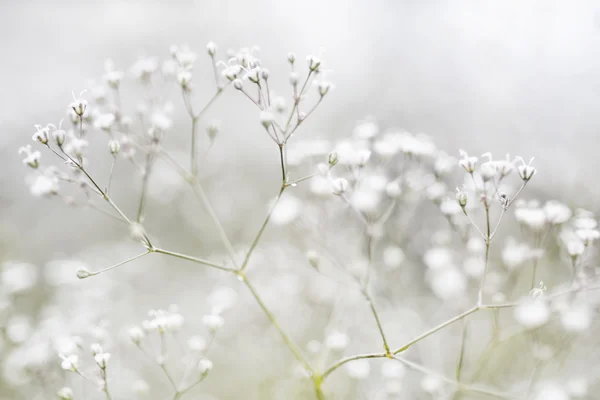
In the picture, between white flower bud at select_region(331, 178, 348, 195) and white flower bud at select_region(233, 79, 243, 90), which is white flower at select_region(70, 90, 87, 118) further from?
white flower bud at select_region(331, 178, 348, 195)

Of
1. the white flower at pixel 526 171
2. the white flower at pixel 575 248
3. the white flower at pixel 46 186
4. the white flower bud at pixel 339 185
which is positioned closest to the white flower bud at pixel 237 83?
the white flower bud at pixel 339 185

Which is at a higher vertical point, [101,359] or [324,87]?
[324,87]

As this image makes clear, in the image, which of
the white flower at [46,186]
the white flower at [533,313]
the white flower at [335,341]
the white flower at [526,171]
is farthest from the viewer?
the white flower at [335,341]

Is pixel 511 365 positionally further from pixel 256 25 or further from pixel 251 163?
pixel 256 25

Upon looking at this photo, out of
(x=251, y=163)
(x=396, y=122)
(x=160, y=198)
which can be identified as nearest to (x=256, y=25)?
(x=251, y=163)

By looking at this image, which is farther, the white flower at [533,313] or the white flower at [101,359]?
the white flower at [101,359]

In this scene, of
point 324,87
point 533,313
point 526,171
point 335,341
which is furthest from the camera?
point 335,341

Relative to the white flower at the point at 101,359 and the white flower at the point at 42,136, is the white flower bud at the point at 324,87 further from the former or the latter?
the white flower at the point at 101,359

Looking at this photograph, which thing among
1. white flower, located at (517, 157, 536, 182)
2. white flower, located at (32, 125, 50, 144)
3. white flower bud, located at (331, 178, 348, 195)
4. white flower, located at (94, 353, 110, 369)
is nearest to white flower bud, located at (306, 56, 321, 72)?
white flower bud, located at (331, 178, 348, 195)

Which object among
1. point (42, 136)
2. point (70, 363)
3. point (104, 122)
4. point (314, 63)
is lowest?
point (70, 363)

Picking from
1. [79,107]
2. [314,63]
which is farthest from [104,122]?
[314,63]

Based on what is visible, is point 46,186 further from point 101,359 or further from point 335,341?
point 335,341

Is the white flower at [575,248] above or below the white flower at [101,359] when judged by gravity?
above

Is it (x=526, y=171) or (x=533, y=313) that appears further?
(x=526, y=171)
